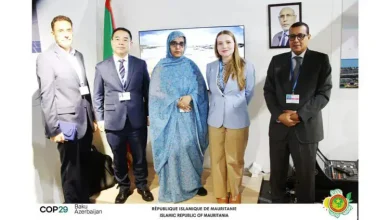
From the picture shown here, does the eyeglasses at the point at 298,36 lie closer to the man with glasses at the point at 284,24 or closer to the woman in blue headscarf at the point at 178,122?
the man with glasses at the point at 284,24

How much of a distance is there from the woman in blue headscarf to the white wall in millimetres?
118

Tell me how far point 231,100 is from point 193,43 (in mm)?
413

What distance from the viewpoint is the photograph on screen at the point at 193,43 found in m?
1.97

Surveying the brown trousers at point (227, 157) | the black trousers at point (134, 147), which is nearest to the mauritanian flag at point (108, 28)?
the black trousers at point (134, 147)

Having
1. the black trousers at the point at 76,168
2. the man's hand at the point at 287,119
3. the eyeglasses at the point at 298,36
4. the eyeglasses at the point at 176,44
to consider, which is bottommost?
the black trousers at the point at 76,168

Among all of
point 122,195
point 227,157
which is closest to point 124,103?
point 122,195

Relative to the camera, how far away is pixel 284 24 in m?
1.93

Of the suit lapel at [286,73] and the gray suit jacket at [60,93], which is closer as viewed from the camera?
the suit lapel at [286,73]

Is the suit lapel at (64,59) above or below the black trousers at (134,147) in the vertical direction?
above

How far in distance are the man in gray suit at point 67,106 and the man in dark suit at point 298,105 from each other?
1137mm

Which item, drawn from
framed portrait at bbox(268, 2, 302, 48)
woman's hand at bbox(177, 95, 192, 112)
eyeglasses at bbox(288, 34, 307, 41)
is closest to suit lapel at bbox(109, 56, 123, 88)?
woman's hand at bbox(177, 95, 192, 112)
